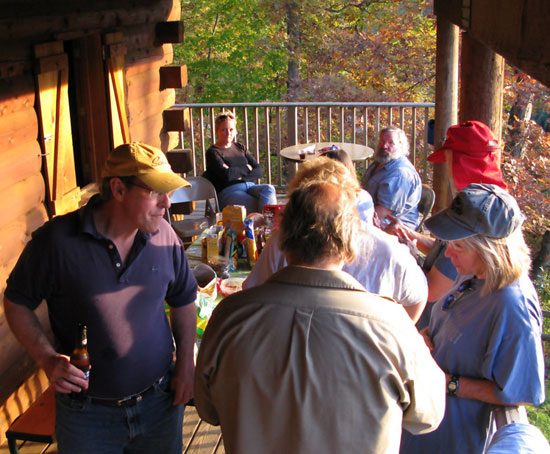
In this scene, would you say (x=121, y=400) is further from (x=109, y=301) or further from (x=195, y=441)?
(x=195, y=441)

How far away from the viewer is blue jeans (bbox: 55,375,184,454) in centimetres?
232

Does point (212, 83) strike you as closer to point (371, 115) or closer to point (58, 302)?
point (371, 115)

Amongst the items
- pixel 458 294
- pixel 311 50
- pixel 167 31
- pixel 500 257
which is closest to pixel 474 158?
pixel 458 294

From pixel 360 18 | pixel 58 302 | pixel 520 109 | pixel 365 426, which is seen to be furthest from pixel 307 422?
pixel 360 18

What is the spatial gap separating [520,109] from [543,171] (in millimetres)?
2667

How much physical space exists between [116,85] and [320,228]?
394cm

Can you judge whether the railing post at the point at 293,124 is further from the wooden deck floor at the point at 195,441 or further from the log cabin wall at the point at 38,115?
the wooden deck floor at the point at 195,441

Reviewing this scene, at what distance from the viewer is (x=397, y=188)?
16.2 feet

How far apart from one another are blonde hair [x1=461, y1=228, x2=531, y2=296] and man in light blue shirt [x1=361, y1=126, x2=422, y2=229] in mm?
2589

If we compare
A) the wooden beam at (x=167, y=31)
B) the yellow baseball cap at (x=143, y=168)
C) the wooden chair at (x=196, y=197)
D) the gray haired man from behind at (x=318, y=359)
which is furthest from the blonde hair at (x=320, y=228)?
the wooden beam at (x=167, y=31)

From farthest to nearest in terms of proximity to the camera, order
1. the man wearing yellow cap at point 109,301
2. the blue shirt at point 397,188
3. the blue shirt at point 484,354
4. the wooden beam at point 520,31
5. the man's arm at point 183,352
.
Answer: the blue shirt at point 397,188 < the man's arm at point 183,352 < the man wearing yellow cap at point 109,301 < the blue shirt at point 484,354 < the wooden beam at point 520,31

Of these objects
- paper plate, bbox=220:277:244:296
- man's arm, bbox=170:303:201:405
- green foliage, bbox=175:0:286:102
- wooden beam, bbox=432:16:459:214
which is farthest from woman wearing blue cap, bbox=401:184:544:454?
green foliage, bbox=175:0:286:102

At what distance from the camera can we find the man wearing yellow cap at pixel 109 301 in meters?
2.23

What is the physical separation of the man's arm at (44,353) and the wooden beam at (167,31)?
4.47m
